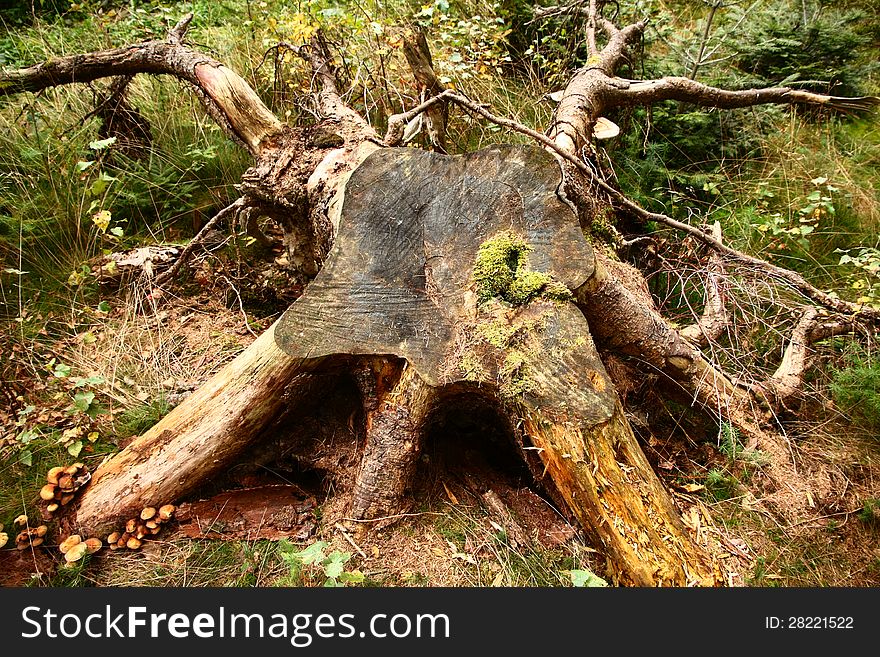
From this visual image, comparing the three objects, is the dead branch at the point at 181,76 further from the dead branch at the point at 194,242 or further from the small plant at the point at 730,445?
the small plant at the point at 730,445

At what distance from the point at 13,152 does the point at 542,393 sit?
12.4 ft

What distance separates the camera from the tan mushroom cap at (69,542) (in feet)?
6.77

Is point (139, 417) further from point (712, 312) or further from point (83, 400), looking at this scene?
point (712, 312)

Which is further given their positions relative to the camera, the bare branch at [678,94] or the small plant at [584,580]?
the bare branch at [678,94]

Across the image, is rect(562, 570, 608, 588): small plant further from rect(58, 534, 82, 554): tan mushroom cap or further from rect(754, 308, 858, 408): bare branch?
rect(58, 534, 82, 554): tan mushroom cap

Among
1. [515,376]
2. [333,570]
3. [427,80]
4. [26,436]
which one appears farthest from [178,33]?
[333,570]

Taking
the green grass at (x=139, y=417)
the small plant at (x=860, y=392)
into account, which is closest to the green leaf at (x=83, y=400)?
the green grass at (x=139, y=417)

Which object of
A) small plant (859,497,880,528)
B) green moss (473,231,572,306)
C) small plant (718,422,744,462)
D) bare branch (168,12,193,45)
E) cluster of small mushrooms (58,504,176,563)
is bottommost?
small plant (859,497,880,528)

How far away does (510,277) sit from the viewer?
2.00 metres

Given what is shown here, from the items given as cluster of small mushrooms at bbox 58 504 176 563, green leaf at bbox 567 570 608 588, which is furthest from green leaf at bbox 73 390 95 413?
green leaf at bbox 567 570 608 588

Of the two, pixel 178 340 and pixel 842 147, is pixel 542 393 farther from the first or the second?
pixel 842 147

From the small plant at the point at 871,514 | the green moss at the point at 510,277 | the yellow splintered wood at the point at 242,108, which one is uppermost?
the yellow splintered wood at the point at 242,108

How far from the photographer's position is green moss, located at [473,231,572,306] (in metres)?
1.96

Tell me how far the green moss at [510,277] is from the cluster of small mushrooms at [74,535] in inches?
60.5
